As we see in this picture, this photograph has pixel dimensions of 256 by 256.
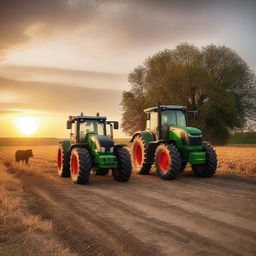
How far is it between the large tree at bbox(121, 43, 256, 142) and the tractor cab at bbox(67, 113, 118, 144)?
2071 centimetres

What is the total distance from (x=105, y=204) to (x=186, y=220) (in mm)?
2504

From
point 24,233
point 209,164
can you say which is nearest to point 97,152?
point 209,164

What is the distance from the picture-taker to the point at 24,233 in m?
6.77

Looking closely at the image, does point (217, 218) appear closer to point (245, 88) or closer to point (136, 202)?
point (136, 202)

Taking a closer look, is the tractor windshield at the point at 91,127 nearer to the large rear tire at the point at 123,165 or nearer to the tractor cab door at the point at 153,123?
the large rear tire at the point at 123,165

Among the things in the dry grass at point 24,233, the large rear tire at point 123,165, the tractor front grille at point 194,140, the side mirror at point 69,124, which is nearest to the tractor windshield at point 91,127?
the side mirror at point 69,124

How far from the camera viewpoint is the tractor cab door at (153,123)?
50.4 feet

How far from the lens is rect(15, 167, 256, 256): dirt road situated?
6262 mm

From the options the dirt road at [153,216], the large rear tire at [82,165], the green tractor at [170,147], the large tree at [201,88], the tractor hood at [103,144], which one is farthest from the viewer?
A: the large tree at [201,88]

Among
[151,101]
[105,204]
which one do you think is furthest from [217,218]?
[151,101]

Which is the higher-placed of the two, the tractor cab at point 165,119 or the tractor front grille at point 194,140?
the tractor cab at point 165,119

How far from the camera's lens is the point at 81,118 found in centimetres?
1445

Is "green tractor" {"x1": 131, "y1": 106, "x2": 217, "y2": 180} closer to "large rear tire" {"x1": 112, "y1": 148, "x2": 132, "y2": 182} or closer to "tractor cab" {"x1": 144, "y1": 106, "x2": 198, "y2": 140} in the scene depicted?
"tractor cab" {"x1": 144, "y1": 106, "x2": 198, "y2": 140}

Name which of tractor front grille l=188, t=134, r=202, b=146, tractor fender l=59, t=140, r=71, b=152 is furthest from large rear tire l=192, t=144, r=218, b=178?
tractor fender l=59, t=140, r=71, b=152
